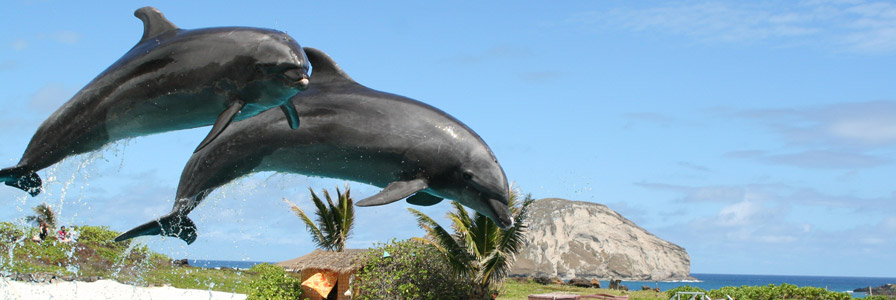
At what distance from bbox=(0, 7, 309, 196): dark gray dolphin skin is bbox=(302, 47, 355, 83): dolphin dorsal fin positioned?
97 cm

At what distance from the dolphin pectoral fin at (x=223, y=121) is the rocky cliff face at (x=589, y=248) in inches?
4261

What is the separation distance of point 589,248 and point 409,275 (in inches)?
4035

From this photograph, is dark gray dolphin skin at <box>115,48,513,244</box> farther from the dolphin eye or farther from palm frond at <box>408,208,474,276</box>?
palm frond at <box>408,208,474,276</box>

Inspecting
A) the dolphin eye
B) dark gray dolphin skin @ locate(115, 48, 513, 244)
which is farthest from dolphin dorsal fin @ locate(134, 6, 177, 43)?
the dolphin eye

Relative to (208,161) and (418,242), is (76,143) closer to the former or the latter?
(208,161)

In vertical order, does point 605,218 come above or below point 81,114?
above

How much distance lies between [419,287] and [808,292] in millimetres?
11238

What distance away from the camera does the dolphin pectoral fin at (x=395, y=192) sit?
19.7 ft

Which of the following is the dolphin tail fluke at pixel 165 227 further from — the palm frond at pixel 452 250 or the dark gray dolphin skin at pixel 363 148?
the palm frond at pixel 452 250

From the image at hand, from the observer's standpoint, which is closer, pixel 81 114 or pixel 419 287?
pixel 81 114

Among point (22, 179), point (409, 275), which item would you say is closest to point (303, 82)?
point (22, 179)

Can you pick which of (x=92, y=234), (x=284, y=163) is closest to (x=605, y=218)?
(x=92, y=234)

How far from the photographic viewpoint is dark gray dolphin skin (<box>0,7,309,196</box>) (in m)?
5.41

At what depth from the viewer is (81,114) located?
6.01 m
